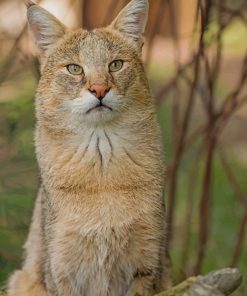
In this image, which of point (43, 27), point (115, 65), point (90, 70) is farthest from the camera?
point (43, 27)

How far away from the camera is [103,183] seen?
206 inches

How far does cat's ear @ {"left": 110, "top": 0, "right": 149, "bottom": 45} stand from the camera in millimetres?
5375

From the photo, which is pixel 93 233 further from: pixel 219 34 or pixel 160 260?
pixel 219 34

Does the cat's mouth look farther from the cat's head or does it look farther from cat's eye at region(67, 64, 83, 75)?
cat's eye at region(67, 64, 83, 75)

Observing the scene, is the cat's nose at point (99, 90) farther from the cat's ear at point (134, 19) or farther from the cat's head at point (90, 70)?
the cat's ear at point (134, 19)

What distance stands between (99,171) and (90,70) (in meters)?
0.45

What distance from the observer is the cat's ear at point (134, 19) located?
17.6 ft

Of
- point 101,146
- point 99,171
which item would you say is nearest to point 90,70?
point 101,146

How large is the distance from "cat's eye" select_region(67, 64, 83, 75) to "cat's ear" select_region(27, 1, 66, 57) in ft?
0.74

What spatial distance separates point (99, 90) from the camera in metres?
4.98

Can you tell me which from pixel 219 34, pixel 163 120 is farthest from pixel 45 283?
pixel 163 120

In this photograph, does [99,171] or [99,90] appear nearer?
[99,90]

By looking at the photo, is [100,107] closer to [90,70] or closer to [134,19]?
[90,70]

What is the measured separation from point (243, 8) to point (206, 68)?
0.60 m
